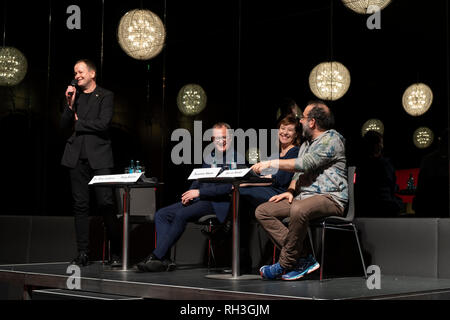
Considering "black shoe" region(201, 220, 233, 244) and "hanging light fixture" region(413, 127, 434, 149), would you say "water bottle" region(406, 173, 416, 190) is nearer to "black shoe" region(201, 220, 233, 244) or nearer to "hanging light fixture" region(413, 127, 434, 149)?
"hanging light fixture" region(413, 127, 434, 149)

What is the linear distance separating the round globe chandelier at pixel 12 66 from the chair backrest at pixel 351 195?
Answer: 4.55m

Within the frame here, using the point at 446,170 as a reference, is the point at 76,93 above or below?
above

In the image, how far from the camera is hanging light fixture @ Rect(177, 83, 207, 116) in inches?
264

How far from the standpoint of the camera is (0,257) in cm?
663

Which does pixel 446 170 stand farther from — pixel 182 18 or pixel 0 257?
pixel 0 257

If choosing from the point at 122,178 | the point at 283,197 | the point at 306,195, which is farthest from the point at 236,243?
the point at 122,178

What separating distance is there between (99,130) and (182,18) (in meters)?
2.54

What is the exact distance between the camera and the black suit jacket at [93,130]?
15.7 feet

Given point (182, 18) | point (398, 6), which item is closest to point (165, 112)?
point (182, 18)

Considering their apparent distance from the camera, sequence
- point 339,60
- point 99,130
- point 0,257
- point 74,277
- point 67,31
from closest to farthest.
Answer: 1. point 74,277
2. point 99,130
3. point 339,60
4. point 0,257
5. point 67,31

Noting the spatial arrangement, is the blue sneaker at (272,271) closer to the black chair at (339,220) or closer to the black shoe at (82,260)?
the black chair at (339,220)

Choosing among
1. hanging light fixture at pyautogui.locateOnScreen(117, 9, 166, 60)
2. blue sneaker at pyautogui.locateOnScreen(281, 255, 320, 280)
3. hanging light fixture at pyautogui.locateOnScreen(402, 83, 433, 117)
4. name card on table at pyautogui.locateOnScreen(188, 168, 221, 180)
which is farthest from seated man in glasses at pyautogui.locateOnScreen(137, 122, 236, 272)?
hanging light fixture at pyautogui.locateOnScreen(117, 9, 166, 60)

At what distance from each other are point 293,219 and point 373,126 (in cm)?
172

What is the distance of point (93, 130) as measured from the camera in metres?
4.76
